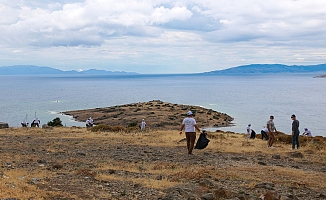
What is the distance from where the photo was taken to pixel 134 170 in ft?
40.5

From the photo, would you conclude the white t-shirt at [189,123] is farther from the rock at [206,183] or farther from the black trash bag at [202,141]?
the rock at [206,183]

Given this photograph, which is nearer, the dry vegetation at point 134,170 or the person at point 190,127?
the dry vegetation at point 134,170

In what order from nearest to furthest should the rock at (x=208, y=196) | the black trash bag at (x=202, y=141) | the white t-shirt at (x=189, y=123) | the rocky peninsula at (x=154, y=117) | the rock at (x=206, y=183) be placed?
the rock at (x=208, y=196) < the rock at (x=206, y=183) < the white t-shirt at (x=189, y=123) < the black trash bag at (x=202, y=141) < the rocky peninsula at (x=154, y=117)

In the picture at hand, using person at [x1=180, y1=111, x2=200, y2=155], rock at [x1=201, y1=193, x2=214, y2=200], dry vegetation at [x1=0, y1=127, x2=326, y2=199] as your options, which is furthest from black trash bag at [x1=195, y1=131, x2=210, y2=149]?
rock at [x1=201, y1=193, x2=214, y2=200]

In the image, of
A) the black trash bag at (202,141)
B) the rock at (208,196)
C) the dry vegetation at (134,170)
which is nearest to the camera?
the rock at (208,196)

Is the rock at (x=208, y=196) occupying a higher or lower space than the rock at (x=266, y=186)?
higher

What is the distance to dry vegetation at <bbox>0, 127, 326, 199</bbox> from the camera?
8.69m

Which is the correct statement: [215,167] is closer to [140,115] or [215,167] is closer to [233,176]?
[233,176]

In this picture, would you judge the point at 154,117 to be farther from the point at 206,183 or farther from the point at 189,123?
the point at 206,183

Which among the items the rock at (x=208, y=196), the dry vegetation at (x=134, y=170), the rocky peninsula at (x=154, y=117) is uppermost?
the rock at (x=208, y=196)

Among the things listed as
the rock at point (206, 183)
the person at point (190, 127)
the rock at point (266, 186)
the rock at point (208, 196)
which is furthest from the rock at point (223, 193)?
the person at point (190, 127)

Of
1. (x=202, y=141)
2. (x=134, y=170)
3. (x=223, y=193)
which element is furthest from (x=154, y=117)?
(x=223, y=193)

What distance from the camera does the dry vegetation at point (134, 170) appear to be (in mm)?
8688

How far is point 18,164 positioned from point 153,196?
20.9 feet
